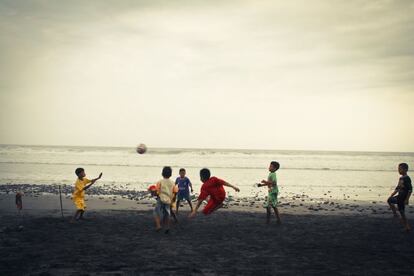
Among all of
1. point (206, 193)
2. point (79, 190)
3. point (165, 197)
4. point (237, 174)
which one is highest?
point (79, 190)

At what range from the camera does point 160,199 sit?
10.3 meters

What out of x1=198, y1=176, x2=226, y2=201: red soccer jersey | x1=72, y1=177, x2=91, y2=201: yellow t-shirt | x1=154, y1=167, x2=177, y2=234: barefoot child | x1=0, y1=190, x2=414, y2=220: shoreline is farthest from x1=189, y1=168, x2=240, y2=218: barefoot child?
x1=0, y1=190, x2=414, y2=220: shoreline

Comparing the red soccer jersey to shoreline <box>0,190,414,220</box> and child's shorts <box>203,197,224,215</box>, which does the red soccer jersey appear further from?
shoreline <box>0,190,414,220</box>

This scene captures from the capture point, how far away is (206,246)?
8617mm

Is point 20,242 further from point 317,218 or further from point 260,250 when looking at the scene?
point 317,218

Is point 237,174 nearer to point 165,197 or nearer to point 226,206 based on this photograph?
point 226,206

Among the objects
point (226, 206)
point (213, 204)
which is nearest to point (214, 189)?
point (213, 204)

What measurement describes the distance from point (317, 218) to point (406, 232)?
10.9ft

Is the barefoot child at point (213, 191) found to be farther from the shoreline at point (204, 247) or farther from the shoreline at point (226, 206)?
the shoreline at point (226, 206)

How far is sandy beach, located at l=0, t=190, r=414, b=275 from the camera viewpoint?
22.0 feet

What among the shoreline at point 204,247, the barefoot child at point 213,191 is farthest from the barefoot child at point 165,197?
the barefoot child at point 213,191

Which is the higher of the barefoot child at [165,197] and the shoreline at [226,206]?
the barefoot child at [165,197]

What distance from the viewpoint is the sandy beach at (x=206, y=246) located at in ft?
22.0

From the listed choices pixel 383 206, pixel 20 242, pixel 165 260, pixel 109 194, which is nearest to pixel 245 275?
pixel 165 260
